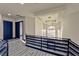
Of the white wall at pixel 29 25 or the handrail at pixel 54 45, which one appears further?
the white wall at pixel 29 25

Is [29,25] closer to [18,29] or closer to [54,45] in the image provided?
[18,29]

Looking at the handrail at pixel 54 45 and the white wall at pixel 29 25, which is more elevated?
the white wall at pixel 29 25

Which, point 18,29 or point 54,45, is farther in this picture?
point 18,29

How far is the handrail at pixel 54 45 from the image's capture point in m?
2.80

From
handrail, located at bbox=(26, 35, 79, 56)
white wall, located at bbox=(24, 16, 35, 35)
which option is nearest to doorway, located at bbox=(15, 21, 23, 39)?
white wall, located at bbox=(24, 16, 35, 35)

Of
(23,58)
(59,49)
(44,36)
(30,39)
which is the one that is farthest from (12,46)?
(23,58)

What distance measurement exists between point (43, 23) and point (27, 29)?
3.78ft

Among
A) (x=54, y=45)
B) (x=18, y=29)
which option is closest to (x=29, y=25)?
(x=18, y=29)

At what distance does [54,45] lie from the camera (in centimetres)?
368

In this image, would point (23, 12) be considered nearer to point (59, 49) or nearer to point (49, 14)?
point (49, 14)

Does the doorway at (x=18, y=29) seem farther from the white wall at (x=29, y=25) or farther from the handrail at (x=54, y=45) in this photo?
the handrail at (x=54, y=45)

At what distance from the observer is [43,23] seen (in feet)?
12.4

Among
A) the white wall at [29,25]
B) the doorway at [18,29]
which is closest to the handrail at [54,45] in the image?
the white wall at [29,25]

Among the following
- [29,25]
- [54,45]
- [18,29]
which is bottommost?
[54,45]
